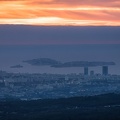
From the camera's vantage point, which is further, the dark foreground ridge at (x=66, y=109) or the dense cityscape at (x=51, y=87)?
the dense cityscape at (x=51, y=87)

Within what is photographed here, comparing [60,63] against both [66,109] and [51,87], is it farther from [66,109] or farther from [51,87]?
[66,109]

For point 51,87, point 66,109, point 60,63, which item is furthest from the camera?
point 60,63

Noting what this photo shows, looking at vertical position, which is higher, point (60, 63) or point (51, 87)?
point (51, 87)

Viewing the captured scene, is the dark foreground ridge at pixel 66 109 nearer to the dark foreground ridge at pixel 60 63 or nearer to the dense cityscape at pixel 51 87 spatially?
the dense cityscape at pixel 51 87

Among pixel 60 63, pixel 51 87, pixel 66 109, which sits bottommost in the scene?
pixel 60 63

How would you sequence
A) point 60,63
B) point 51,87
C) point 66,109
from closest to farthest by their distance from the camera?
point 66,109 → point 51,87 → point 60,63

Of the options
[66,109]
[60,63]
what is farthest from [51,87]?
[60,63]

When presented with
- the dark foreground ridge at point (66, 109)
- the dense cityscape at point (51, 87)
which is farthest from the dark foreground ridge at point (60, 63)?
the dark foreground ridge at point (66, 109)

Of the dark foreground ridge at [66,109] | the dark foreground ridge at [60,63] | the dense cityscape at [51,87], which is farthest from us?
the dark foreground ridge at [60,63]

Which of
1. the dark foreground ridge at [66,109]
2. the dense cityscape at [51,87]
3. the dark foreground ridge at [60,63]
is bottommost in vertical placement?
the dark foreground ridge at [60,63]
